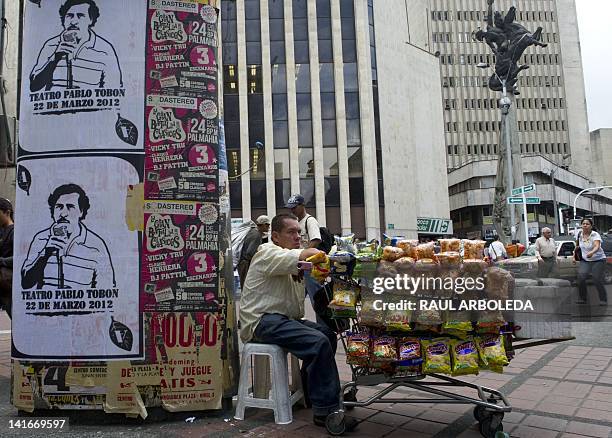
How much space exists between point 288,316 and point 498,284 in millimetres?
1552

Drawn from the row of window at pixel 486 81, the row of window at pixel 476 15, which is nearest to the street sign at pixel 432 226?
the row of window at pixel 486 81

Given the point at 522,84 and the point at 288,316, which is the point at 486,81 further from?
the point at 288,316

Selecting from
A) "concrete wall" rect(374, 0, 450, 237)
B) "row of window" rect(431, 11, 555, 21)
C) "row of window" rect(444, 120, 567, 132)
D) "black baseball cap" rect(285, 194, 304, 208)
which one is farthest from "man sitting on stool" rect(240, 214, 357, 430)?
"row of window" rect(431, 11, 555, 21)

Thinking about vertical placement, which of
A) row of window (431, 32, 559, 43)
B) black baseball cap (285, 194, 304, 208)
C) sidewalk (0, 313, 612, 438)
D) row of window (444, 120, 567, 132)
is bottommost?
sidewalk (0, 313, 612, 438)

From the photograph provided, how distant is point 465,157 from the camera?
279ft

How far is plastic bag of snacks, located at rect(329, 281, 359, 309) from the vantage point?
3506 mm

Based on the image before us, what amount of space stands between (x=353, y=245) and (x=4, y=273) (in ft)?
11.5

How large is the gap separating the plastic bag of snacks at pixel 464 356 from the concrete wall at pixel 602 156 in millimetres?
87843

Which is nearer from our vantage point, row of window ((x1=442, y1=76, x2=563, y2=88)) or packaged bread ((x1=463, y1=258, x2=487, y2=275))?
packaged bread ((x1=463, y1=258, x2=487, y2=275))

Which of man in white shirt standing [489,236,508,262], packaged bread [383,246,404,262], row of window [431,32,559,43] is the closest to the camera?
packaged bread [383,246,404,262]

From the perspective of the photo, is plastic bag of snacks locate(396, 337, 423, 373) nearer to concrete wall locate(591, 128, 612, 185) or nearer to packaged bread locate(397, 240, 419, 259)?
packaged bread locate(397, 240, 419, 259)

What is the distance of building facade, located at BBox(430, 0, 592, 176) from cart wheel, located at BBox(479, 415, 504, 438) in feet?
279

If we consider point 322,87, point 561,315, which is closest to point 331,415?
point 561,315

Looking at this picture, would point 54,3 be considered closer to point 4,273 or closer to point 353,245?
point 4,273
